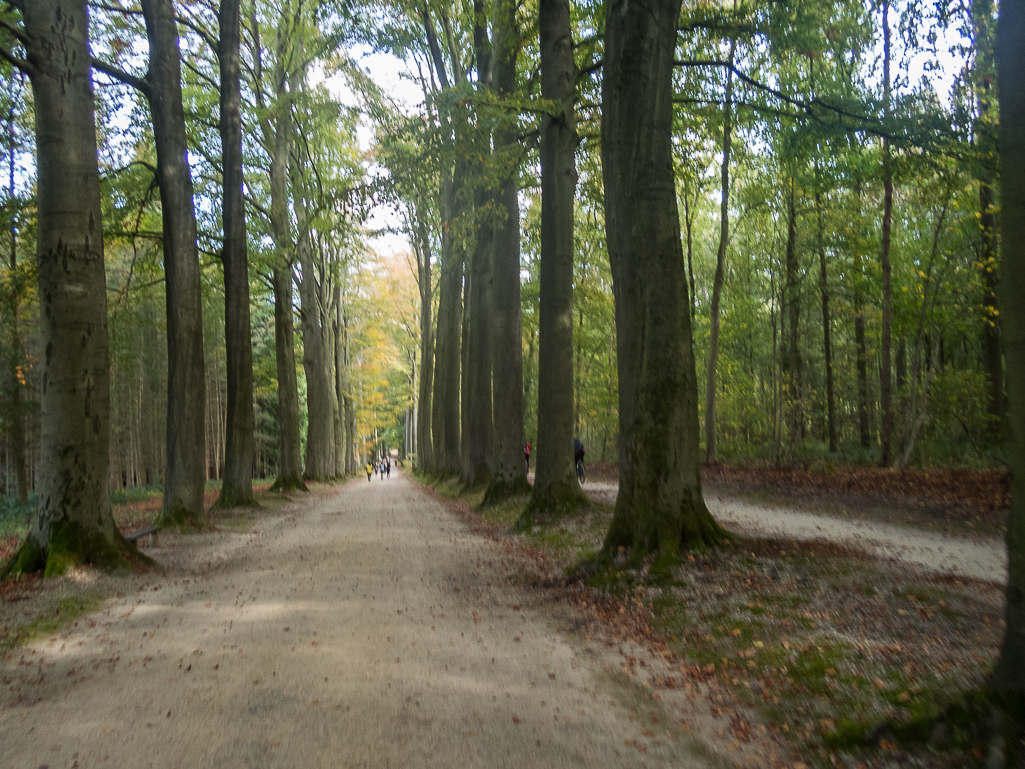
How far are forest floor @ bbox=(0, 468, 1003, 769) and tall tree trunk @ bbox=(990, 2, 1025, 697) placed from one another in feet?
1.12

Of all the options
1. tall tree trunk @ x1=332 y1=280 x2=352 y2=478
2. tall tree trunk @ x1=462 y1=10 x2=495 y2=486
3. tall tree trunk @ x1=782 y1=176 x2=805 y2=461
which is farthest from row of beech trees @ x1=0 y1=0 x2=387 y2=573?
tall tree trunk @ x1=782 y1=176 x2=805 y2=461

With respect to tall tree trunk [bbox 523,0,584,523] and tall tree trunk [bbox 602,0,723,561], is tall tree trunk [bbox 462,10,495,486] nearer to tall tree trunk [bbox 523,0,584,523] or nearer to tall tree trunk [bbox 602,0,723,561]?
tall tree trunk [bbox 523,0,584,523]

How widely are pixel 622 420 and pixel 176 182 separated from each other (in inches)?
386

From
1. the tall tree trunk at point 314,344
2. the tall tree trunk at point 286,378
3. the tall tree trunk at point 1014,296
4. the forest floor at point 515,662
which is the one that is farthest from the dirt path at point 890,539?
the tall tree trunk at point 314,344

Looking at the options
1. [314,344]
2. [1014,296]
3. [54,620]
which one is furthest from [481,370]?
[1014,296]

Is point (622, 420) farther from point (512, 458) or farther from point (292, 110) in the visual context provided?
point (292, 110)

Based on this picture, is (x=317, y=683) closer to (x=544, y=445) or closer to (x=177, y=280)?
(x=544, y=445)

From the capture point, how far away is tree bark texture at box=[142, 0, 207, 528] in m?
12.3

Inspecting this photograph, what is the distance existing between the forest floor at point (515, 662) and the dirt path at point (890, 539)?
0.10 metres

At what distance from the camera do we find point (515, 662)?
520 cm

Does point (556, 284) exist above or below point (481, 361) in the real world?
above

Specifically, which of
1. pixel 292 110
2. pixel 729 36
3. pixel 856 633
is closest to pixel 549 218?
pixel 729 36

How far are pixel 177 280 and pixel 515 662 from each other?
10778mm

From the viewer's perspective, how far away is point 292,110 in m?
21.0
